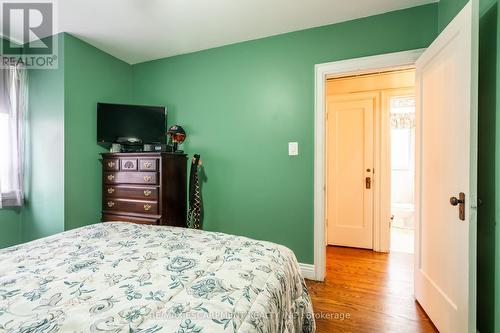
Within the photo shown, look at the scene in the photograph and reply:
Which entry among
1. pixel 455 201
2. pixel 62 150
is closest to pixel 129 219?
pixel 62 150

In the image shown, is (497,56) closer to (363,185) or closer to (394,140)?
(363,185)

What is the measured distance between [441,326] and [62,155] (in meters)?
3.46

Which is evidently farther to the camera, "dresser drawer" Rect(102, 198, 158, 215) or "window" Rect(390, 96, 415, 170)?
"window" Rect(390, 96, 415, 170)

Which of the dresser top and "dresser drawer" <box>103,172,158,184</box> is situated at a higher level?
Result: the dresser top

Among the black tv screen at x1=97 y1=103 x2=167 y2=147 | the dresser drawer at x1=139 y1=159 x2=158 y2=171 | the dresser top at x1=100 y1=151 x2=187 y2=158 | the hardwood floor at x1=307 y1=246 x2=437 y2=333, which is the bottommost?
the hardwood floor at x1=307 y1=246 x2=437 y2=333

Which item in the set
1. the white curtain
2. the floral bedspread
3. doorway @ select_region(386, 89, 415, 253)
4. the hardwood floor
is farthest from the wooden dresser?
doorway @ select_region(386, 89, 415, 253)

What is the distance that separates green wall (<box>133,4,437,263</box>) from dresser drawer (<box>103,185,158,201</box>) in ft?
2.01

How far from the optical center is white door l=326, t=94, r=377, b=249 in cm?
329

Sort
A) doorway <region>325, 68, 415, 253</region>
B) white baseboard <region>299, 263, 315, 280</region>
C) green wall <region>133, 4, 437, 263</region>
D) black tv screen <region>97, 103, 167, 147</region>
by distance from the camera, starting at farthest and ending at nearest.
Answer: doorway <region>325, 68, 415, 253</region> → black tv screen <region>97, 103, 167, 147</region> → white baseboard <region>299, 263, 315, 280</region> → green wall <region>133, 4, 437, 263</region>

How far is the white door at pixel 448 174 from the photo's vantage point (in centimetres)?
127

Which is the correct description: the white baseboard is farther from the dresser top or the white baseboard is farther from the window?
the window

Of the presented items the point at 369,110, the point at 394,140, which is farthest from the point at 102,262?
the point at 394,140

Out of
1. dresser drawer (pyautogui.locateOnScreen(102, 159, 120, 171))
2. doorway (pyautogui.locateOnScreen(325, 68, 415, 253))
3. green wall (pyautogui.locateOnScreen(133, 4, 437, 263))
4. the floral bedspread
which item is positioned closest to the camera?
the floral bedspread

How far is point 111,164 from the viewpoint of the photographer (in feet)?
8.83
